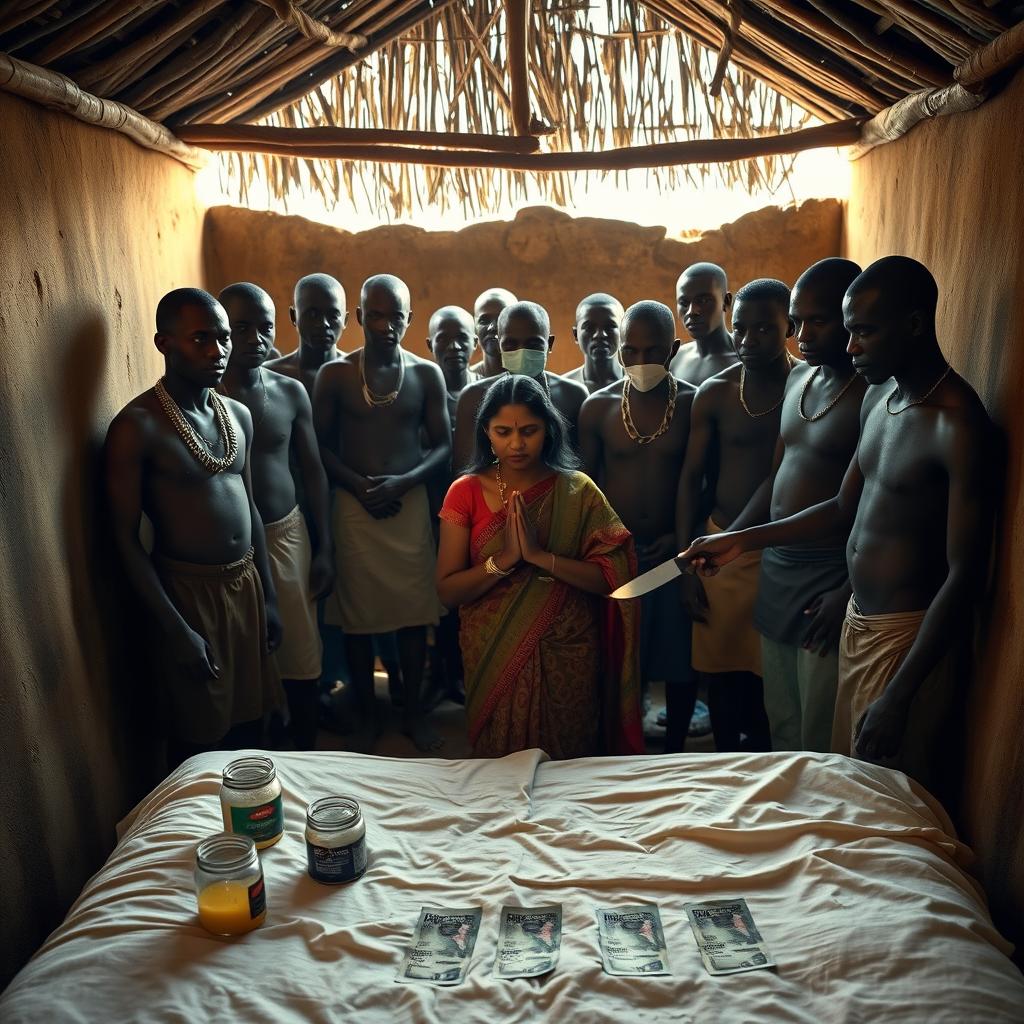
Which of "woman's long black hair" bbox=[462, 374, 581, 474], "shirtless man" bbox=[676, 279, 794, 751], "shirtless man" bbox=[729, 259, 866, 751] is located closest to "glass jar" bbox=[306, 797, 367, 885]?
"woman's long black hair" bbox=[462, 374, 581, 474]

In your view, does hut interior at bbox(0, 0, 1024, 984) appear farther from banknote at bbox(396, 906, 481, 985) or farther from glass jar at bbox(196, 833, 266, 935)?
banknote at bbox(396, 906, 481, 985)

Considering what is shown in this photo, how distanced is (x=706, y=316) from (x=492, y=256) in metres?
1.60

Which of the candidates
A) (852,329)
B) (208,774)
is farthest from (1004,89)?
(208,774)

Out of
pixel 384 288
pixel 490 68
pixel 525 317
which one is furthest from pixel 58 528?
pixel 490 68

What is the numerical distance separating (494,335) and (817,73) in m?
1.78

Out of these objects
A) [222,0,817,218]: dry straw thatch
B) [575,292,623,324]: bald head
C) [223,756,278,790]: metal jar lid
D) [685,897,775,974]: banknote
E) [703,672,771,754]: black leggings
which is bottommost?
[703,672,771,754]: black leggings

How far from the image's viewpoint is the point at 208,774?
244 centimetres

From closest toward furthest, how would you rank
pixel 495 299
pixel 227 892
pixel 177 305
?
pixel 227 892 → pixel 177 305 → pixel 495 299

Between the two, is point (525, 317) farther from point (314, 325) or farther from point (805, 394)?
point (805, 394)

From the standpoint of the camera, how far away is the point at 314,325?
4270 mm

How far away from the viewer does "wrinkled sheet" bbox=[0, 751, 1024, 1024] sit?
1695mm

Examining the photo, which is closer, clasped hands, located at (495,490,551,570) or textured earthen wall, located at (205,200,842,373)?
clasped hands, located at (495,490,551,570)

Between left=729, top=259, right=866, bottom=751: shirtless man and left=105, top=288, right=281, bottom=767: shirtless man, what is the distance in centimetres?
189

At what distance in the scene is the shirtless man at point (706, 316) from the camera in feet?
13.8
